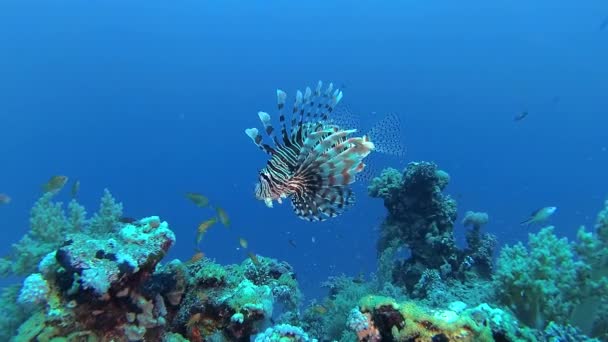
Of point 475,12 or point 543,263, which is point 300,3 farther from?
point 543,263

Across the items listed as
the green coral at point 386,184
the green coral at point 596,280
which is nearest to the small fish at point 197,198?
the green coral at point 386,184

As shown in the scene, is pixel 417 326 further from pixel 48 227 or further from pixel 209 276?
pixel 48 227

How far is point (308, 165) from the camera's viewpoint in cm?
444

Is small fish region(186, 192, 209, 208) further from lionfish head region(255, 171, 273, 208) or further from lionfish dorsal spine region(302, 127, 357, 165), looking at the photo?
lionfish dorsal spine region(302, 127, 357, 165)

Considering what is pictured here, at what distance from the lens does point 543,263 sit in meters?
4.54

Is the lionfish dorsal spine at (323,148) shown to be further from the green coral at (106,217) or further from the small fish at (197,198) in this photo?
the small fish at (197,198)

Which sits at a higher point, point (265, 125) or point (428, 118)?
point (428, 118)

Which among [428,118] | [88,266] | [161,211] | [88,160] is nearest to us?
[88,266]

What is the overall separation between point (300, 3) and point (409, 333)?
85575 millimetres

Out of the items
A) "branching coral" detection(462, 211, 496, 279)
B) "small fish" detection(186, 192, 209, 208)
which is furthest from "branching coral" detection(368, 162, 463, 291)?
"small fish" detection(186, 192, 209, 208)

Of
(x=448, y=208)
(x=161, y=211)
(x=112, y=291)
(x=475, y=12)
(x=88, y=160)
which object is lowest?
(x=112, y=291)

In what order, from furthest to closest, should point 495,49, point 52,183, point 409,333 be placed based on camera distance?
point 495,49 → point 52,183 → point 409,333

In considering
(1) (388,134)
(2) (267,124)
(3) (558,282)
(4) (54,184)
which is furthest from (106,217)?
(3) (558,282)

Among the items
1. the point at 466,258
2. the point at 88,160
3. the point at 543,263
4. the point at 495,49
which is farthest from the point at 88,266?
the point at 495,49
